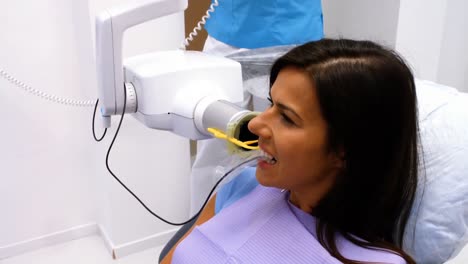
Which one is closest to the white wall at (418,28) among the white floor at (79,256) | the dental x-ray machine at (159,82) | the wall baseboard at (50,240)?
the white floor at (79,256)

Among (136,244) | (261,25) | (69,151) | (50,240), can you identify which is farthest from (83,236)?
(261,25)

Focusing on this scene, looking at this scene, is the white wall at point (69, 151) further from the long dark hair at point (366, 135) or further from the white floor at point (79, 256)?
the long dark hair at point (366, 135)

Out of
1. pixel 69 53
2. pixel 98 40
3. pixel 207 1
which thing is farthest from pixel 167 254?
pixel 207 1

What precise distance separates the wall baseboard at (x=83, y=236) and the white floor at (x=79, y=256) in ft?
0.06

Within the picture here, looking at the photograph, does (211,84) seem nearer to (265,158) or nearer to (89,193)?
(265,158)

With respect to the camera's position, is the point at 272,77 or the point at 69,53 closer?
the point at 272,77

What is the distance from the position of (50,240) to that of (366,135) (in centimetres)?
173

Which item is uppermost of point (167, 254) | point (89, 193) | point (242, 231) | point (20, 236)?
point (242, 231)

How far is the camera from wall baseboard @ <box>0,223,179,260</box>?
79.0 inches

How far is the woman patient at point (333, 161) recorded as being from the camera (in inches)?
30.3

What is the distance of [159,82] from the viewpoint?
98 centimetres

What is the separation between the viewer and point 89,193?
211 centimetres

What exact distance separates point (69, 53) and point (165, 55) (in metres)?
0.93

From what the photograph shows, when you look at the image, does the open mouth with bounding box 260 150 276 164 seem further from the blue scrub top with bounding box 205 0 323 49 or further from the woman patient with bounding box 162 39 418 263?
the blue scrub top with bounding box 205 0 323 49
